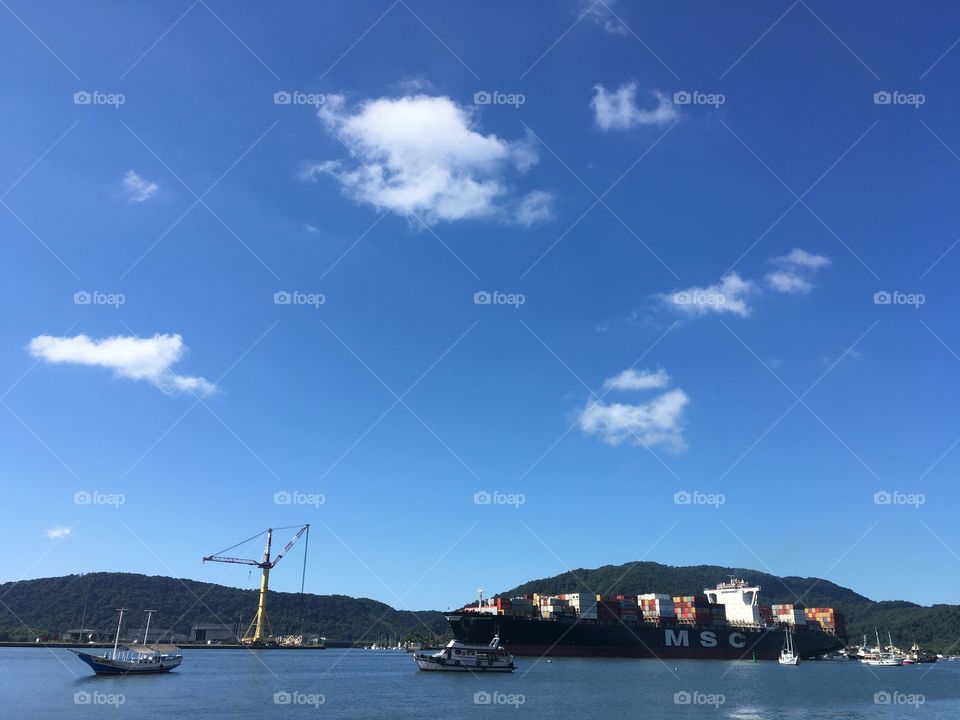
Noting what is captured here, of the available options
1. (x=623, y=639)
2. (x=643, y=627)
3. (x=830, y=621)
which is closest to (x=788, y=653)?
(x=643, y=627)

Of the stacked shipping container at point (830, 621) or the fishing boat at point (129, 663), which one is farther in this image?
the stacked shipping container at point (830, 621)

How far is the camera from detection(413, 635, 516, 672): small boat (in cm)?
6812

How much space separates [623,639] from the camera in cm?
10044

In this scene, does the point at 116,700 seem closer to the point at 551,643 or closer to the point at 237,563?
the point at 551,643

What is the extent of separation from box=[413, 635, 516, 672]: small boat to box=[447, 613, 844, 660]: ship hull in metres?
15.5

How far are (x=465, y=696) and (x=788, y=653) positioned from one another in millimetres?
78202

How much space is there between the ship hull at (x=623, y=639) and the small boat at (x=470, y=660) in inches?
608

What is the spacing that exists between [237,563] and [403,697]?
116m

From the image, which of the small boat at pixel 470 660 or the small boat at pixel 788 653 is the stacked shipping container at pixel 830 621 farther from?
the small boat at pixel 470 660

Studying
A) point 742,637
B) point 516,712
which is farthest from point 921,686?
point 516,712

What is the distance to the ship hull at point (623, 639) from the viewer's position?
88688 mm

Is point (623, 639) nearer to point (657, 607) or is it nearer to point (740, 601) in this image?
point (657, 607)

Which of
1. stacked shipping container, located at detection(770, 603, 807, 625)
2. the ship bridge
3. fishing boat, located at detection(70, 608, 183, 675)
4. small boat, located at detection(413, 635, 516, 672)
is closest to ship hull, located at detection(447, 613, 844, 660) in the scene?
stacked shipping container, located at detection(770, 603, 807, 625)

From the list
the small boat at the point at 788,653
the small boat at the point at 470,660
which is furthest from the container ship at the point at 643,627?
the small boat at the point at 470,660
